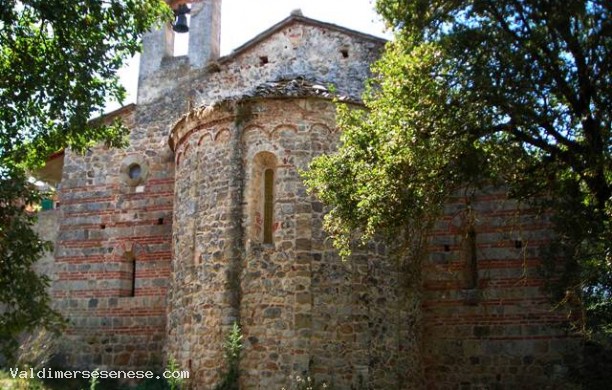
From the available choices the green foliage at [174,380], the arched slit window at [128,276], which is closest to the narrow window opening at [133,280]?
the arched slit window at [128,276]

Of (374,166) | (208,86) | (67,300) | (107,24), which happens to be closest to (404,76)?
(374,166)

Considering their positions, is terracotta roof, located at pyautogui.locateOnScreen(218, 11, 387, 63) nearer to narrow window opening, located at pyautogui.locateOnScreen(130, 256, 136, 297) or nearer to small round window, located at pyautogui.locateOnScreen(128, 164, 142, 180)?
small round window, located at pyautogui.locateOnScreen(128, 164, 142, 180)

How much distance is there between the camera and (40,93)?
29.6 ft

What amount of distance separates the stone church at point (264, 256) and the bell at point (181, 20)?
0.58 ft

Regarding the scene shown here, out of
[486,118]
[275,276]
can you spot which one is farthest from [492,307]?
[486,118]

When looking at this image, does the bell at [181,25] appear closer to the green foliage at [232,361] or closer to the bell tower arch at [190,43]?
the bell tower arch at [190,43]

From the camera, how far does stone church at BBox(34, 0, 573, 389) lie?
11.5m

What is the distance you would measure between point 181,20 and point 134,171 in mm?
3532

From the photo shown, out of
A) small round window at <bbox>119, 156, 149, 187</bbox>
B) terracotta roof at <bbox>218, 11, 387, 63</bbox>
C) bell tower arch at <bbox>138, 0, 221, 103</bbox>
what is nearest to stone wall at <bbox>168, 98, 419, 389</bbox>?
small round window at <bbox>119, 156, 149, 187</bbox>

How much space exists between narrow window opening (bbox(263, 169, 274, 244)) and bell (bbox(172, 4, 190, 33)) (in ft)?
18.0

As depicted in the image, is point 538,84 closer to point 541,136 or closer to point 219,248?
point 541,136

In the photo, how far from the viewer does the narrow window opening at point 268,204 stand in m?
12.0

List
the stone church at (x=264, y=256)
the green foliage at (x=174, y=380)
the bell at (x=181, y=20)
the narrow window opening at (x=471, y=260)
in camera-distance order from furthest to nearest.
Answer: the bell at (x=181, y=20), the narrow window opening at (x=471, y=260), the green foliage at (x=174, y=380), the stone church at (x=264, y=256)

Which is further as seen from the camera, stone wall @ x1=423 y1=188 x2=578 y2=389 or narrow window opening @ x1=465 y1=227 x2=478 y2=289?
narrow window opening @ x1=465 y1=227 x2=478 y2=289
